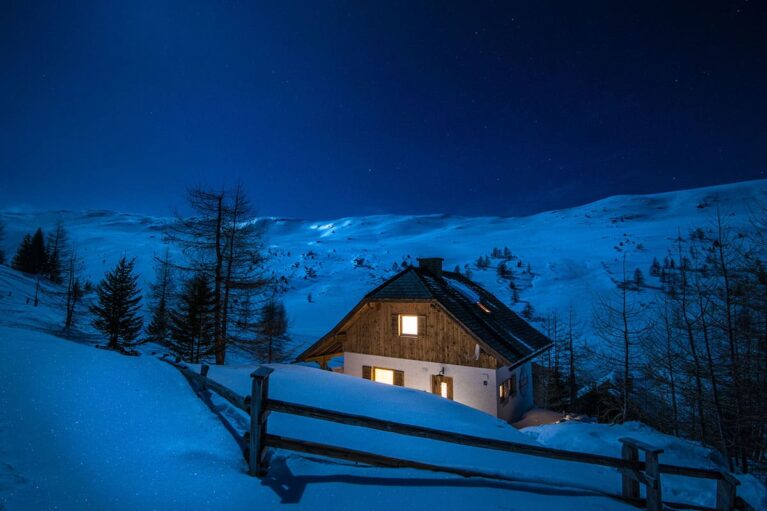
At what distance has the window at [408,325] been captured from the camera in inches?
677

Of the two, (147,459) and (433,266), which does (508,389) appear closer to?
(433,266)

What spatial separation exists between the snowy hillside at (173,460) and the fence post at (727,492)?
1404mm

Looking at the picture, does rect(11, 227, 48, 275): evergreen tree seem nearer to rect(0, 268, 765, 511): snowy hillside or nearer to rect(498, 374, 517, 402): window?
rect(0, 268, 765, 511): snowy hillside

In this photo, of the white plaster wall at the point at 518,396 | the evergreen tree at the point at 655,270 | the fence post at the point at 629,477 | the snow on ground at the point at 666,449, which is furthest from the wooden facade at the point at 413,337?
the evergreen tree at the point at 655,270

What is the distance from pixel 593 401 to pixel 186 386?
93.0ft

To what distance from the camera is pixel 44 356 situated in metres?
6.08

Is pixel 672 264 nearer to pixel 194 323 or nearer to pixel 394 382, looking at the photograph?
pixel 394 382

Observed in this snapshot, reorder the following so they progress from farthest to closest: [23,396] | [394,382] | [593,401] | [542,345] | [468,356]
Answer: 1. [593,401]
2. [542,345]
3. [394,382]
4. [468,356]
5. [23,396]

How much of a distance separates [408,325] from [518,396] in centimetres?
725

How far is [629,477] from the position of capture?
5.11 meters

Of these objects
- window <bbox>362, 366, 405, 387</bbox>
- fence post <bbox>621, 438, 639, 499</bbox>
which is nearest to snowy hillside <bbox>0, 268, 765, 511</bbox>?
fence post <bbox>621, 438, 639, 499</bbox>

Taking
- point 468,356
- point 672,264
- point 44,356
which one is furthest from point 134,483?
point 672,264

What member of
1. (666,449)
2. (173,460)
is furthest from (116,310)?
(666,449)

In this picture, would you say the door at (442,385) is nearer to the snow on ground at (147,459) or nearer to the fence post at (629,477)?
the snow on ground at (147,459)
